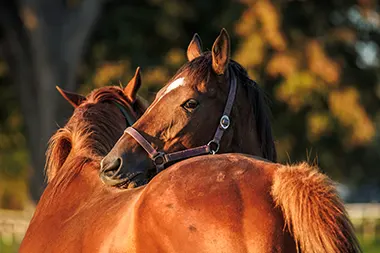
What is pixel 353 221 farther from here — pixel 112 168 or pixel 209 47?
pixel 112 168

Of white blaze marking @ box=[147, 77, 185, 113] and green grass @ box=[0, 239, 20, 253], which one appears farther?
green grass @ box=[0, 239, 20, 253]

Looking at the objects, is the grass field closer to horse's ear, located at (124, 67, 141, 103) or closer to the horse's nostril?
horse's ear, located at (124, 67, 141, 103)

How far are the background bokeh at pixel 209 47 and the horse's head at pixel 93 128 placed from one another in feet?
39.0

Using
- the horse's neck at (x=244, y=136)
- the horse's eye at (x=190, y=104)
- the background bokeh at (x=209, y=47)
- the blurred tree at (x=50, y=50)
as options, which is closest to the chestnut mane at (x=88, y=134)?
the horse's eye at (x=190, y=104)

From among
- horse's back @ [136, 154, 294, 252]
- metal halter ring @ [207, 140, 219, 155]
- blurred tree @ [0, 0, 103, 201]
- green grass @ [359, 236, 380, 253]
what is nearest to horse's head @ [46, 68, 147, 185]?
metal halter ring @ [207, 140, 219, 155]

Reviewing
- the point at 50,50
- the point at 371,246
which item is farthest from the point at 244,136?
the point at 371,246

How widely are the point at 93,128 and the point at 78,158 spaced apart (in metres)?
0.31

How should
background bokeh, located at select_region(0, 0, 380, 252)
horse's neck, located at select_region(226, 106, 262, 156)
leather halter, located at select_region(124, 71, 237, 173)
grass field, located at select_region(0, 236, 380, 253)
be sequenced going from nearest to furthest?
leather halter, located at select_region(124, 71, 237, 173) < horse's neck, located at select_region(226, 106, 262, 156) < background bokeh, located at select_region(0, 0, 380, 252) < grass field, located at select_region(0, 236, 380, 253)

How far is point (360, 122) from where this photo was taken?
19.8 m

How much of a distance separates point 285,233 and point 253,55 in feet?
52.4

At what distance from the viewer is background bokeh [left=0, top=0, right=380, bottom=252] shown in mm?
18891

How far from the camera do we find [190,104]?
4.95 meters

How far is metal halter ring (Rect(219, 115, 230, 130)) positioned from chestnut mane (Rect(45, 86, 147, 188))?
0.84 meters

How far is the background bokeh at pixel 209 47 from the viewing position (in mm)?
18891
